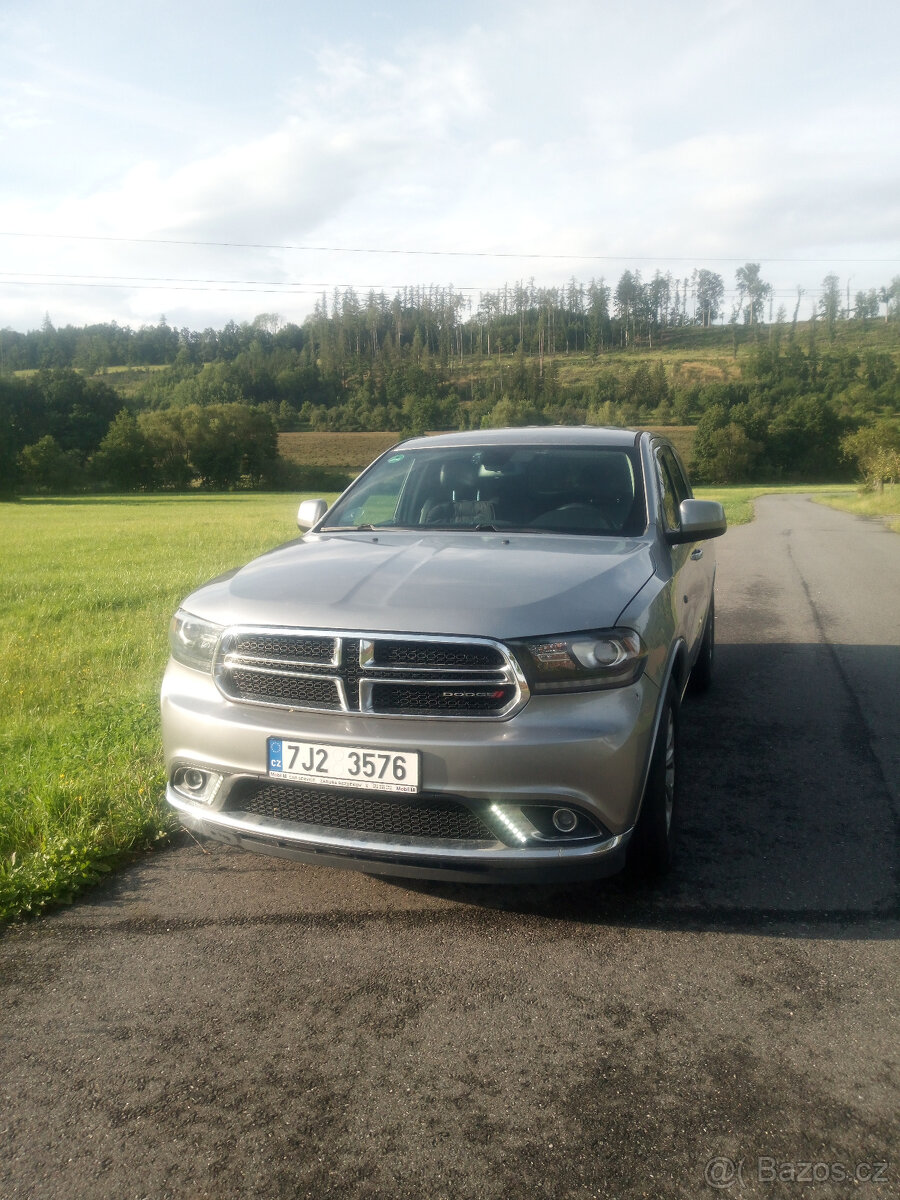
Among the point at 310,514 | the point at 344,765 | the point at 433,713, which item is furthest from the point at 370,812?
the point at 310,514

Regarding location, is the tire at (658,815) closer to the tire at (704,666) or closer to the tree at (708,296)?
the tire at (704,666)

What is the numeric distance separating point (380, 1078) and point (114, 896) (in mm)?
1605

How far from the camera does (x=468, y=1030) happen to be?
8.43 ft

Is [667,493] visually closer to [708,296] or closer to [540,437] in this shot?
[540,437]

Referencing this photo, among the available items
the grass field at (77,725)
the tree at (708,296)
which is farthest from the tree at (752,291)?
Result: the grass field at (77,725)

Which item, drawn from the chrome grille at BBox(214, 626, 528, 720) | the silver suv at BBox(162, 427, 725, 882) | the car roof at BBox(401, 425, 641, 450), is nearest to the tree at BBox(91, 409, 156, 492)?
the car roof at BBox(401, 425, 641, 450)

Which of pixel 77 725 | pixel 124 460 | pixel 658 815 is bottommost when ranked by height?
pixel 124 460

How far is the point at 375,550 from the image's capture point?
12.4 ft

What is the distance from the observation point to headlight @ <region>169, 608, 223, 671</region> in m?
3.28

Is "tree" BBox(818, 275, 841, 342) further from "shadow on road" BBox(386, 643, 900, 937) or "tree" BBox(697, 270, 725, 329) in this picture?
"shadow on road" BBox(386, 643, 900, 937)

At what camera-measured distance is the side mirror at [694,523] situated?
13.8 ft

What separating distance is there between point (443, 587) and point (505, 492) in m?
1.54

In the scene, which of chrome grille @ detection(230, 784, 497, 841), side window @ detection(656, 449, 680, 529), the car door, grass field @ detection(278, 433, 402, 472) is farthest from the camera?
grass field @ detection(278, 433, 402, 472)

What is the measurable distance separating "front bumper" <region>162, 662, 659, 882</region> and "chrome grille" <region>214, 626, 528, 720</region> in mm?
46
